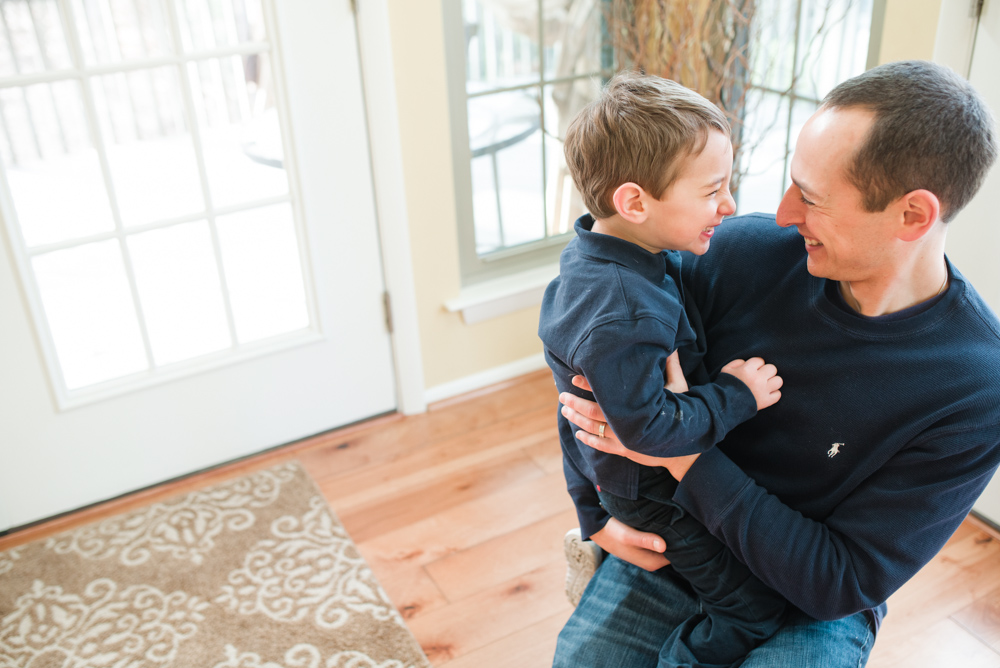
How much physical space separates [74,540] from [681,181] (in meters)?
1.83

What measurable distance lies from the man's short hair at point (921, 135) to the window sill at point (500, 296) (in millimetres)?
1572

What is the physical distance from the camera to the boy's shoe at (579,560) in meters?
1.50

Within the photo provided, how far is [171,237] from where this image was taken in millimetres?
2170

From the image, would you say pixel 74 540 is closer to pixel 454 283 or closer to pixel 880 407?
pixel 454 283

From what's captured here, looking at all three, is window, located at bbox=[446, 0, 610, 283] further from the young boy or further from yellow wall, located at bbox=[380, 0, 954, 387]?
the young boy

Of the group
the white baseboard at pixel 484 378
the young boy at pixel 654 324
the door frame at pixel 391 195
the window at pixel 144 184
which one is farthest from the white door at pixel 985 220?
the window at pixel 144 184

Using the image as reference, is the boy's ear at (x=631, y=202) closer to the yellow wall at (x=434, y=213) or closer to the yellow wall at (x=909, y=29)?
the yellow wall at (x=909, y=29)

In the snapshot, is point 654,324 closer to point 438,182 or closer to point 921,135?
point 921,135

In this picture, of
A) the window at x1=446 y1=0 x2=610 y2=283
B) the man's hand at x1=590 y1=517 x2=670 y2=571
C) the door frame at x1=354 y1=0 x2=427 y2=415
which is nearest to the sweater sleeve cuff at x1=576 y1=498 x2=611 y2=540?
the man's hand at x1=590 y1=517 x2=670 y2=571

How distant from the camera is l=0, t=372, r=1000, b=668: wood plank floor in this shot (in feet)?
5.99

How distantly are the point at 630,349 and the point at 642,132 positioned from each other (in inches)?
11.4

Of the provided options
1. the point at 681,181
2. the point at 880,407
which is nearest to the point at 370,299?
the point at 681,181

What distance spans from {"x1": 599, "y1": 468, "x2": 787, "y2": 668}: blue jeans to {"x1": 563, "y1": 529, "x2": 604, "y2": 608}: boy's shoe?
0.23 meters

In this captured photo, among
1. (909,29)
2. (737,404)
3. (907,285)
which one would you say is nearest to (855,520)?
(737,404)
